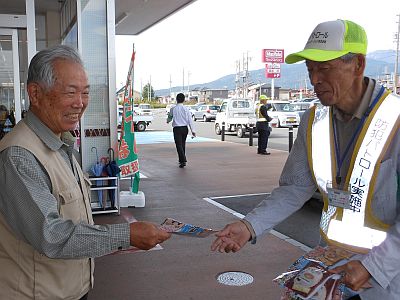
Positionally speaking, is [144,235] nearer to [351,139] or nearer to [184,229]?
[184,229]

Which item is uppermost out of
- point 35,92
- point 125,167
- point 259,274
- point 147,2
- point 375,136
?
point 147,2

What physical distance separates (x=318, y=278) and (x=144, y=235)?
0.67 metres

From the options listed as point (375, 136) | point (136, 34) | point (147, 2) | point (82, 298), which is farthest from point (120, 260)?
point (136, 34)

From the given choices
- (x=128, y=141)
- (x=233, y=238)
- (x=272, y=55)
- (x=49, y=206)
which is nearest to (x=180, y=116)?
(x=128, y=141)

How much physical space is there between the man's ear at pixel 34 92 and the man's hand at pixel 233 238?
3.43 feet

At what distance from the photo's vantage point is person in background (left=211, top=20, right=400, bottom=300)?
1.66 metres

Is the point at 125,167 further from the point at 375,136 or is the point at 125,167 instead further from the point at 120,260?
the point at 375,136

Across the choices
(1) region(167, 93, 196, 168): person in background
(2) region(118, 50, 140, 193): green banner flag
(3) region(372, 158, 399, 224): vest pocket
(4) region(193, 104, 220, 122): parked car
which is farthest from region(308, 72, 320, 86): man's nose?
(4) region(193, 104, 220, 122): parked car

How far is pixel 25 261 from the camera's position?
5.51 feet

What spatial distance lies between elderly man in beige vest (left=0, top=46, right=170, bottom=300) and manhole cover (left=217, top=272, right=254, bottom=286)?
2.46 metres

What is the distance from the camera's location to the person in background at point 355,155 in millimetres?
1660

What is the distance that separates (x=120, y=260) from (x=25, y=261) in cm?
320

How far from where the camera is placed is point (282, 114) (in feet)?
84.7

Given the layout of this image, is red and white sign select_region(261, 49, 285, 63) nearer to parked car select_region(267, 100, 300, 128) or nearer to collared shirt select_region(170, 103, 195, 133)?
parked car select_region(267, 100, 300, 128)
